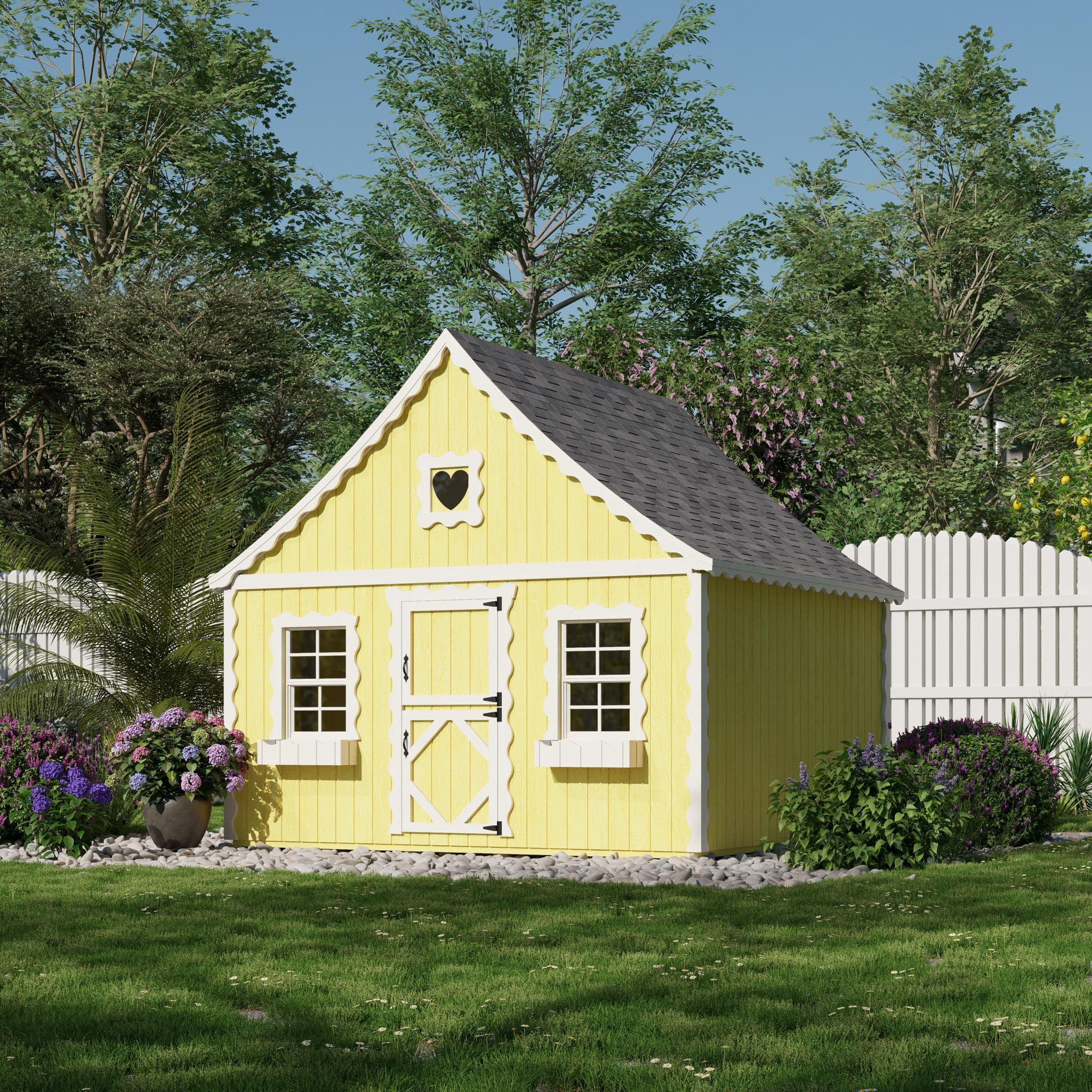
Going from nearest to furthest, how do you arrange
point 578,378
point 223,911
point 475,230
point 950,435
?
point 223,911
point 578,378
point 475,230
point 950,435

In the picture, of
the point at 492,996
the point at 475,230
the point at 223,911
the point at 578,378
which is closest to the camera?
the point at 492,996

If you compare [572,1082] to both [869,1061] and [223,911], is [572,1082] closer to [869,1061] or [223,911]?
[869,1061]

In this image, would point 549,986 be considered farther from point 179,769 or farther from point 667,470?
point 667,470

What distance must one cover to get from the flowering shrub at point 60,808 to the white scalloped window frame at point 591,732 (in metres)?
4.22

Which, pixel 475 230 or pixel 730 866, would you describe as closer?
pixel 730 866

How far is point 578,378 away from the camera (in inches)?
604

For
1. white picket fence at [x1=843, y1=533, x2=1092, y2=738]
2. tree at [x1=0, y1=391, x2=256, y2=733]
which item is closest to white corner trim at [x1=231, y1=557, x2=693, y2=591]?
tree at [x1=0, y1=391, x2=256, y2=733]

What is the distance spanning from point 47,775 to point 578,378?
20.8ft

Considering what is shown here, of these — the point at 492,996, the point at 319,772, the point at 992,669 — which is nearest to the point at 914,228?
the point at 992,669

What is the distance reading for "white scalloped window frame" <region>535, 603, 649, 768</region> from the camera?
41.0 feet

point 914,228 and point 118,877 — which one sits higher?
point 914,228

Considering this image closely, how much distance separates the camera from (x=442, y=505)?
44.7 feet

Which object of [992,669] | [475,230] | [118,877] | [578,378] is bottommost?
[118,877]

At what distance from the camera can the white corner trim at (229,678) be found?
563 inches
